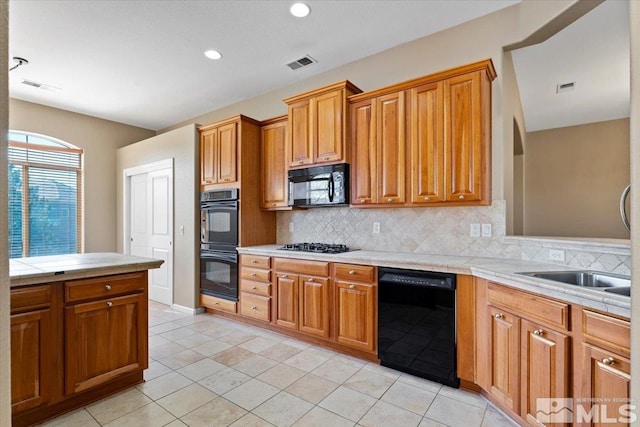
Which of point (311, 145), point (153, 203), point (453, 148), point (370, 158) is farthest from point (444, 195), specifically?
point (153, 203)

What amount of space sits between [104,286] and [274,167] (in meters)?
2.26

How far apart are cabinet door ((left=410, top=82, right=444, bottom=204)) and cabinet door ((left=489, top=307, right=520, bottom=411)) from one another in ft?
3.53

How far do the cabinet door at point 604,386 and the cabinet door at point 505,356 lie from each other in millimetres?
373

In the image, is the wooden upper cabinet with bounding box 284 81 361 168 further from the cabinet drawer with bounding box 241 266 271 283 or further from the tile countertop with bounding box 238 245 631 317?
the cabinet drawer with bounding box 241 266 271 283

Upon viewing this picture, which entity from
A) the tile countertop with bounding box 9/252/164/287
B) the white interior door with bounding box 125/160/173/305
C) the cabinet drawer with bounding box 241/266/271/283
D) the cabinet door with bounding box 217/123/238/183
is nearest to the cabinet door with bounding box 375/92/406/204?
the cabinet drawer with bounding box 241/266/271/283

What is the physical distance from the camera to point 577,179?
5562mm

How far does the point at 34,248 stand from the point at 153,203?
189 cm

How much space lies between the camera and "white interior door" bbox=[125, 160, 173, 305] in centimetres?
452

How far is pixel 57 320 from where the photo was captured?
1896mm

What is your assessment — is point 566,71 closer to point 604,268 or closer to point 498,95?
point 498,95

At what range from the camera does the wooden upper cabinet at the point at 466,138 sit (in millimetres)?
2482

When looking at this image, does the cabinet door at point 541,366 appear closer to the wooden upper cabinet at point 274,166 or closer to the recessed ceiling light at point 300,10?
the wooden upper cabinet at point 274,166

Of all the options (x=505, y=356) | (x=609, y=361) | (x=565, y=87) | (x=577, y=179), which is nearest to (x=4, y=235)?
(x=609, y=361)

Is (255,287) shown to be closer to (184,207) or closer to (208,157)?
(184,207)
